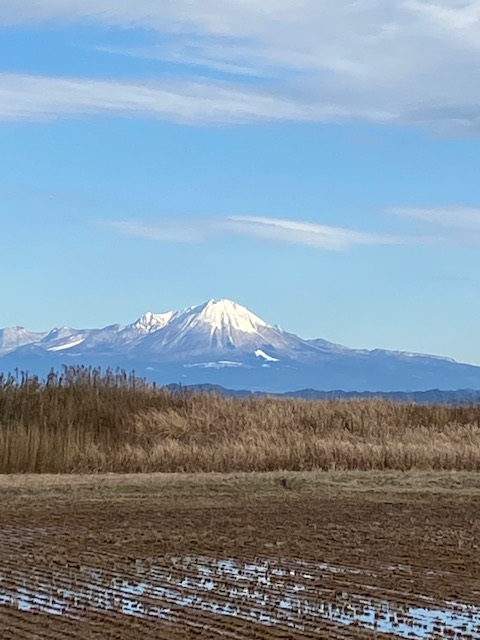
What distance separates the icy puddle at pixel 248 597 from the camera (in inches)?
341

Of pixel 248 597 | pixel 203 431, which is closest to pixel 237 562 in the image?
pixel 248 597

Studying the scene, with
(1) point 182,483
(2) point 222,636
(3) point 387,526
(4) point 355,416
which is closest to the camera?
(2) point 222,636

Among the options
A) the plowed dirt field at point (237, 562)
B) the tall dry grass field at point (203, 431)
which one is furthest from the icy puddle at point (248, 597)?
the tall dry grass field at point (203, 431)

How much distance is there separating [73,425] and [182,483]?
20.0 feet

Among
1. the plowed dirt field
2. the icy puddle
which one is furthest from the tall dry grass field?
the icy puddle

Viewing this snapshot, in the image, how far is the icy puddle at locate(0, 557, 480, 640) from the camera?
866 cm

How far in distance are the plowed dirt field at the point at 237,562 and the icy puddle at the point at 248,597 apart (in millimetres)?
14

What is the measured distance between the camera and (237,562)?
37.1ft

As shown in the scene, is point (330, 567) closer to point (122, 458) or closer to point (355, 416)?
point (122, 458)

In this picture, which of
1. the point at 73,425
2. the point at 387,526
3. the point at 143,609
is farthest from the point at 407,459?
the point at 143,609

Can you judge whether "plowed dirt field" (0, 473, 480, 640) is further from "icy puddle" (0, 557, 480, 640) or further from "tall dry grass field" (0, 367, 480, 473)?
"tall dry grass field" (0, 367, 480, 473)

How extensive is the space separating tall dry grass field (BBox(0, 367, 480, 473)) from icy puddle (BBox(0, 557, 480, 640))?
1266 centimetres

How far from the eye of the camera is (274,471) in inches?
902

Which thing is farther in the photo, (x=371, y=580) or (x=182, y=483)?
(x=182, y=483)
